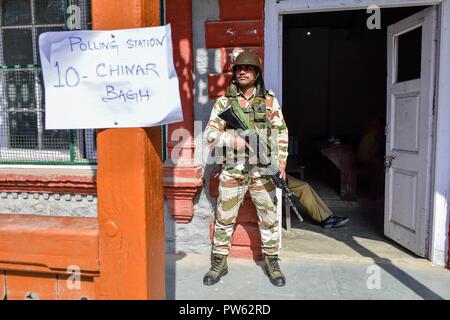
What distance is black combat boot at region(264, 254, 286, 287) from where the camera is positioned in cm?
311

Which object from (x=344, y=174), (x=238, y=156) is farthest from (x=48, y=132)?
(x=344, y=174)

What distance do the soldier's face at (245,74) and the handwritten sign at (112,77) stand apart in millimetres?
1678

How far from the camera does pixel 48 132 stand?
3834mm

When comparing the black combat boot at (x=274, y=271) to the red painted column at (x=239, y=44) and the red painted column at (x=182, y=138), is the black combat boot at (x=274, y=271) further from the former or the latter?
the red painted column at (x=182, y=138)

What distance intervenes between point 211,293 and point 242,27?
2.29 meters

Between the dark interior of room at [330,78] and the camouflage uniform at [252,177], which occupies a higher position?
the dark interior of room at [330,78]

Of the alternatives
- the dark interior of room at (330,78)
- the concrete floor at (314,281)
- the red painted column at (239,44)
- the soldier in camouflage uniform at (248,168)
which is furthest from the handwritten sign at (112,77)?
the dark interior of room at (330,78)

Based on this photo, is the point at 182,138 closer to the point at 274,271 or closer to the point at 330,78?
the point at 274,271

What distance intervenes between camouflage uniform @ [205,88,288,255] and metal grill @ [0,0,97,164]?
1.40m

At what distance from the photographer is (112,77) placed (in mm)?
1430

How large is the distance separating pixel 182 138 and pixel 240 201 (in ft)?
2.91

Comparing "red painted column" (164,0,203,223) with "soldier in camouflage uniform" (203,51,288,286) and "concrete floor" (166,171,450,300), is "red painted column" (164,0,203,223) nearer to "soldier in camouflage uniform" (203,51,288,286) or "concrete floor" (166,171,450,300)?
"soldier in camouflage uniform" (203,51,288,286)

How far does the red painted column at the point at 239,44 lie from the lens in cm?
343
